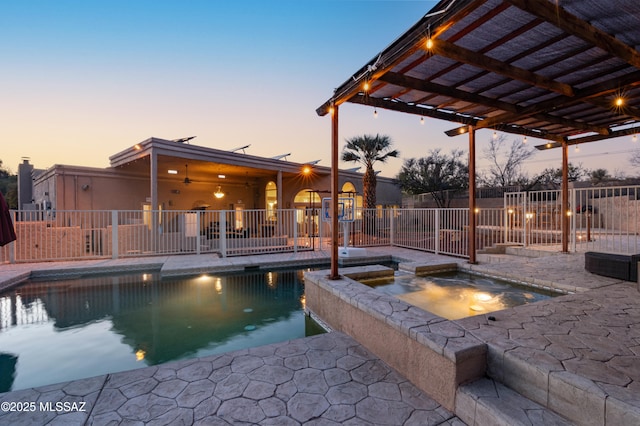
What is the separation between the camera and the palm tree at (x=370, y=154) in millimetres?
13914

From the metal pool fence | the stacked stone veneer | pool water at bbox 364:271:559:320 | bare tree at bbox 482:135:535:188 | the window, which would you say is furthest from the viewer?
bare tree at bbox 482:135:535:188

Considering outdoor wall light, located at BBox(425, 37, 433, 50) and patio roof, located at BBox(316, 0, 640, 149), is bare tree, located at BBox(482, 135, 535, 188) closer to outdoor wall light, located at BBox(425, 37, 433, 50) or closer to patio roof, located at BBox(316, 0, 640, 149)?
patio roof, located at BBox(316, 0, 640, 149)

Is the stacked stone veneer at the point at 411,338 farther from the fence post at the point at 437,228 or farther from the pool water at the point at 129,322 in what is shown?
the fence post at the point at 437,228

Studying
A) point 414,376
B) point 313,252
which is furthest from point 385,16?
point 414,376

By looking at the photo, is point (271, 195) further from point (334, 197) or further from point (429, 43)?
point (429, 43)

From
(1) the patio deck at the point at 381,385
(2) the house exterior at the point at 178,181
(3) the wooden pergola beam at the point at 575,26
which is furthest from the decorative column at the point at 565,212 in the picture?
(2) the house exterior at the point at 178,181

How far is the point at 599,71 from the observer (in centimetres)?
393

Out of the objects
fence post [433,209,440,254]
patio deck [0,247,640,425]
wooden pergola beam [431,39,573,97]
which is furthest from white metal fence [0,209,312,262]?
wooden pergola beam [431,39,573,97]

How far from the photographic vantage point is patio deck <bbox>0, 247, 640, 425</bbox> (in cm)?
163

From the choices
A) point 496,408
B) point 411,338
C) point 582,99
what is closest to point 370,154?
point 582,99

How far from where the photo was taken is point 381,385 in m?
2.17

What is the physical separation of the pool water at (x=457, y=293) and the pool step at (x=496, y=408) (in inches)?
64.8

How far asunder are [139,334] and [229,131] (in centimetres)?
1503

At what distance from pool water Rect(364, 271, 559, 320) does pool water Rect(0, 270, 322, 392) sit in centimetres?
156
